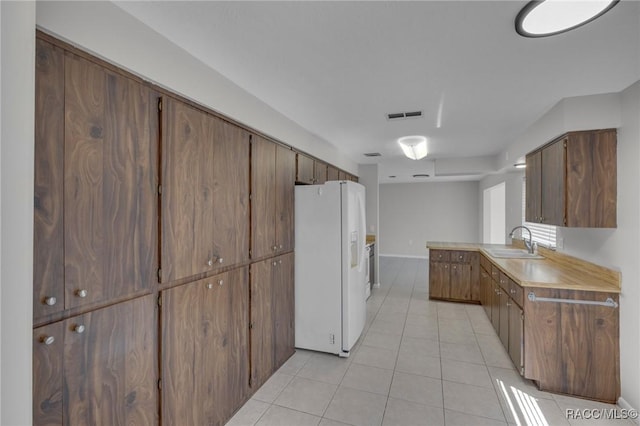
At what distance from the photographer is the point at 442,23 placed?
150cm

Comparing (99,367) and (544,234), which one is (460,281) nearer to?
(544,234)

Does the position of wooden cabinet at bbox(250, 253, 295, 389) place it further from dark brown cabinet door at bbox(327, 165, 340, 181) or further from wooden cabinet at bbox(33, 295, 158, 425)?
dark brown cabinet door at bbox(327, 165, 340, 181)

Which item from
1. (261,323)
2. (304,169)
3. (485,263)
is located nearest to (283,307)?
(261,323)

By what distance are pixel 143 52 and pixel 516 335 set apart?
3458mm

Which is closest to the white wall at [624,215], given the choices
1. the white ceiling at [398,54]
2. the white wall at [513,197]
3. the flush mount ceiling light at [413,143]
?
the white ceiling at [398,54]

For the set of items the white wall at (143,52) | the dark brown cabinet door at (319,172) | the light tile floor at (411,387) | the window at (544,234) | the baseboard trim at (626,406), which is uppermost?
the white wall at (143,52)

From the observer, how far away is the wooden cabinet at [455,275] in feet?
15.5

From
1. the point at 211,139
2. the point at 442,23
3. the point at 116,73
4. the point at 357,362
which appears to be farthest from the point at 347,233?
the point at 116,73

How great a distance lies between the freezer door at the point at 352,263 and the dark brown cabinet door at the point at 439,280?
1.92 metres

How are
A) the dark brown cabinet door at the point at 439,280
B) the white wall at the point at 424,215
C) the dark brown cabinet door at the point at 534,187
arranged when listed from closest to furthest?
the dark brown cabinet door at the point at 534,187 < the dark brown cabinet door at the point at 439,280 < the white wall at the point at 424,215

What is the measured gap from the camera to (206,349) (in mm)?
1950

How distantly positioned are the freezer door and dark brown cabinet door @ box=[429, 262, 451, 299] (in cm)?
192

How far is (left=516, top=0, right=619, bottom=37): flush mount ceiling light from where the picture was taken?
4.39 ft

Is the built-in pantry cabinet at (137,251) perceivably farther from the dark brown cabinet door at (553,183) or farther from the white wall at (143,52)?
the dark brown cabinet door at (553,183)
